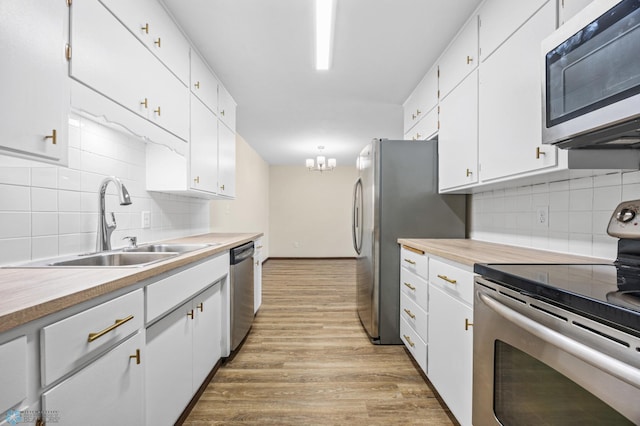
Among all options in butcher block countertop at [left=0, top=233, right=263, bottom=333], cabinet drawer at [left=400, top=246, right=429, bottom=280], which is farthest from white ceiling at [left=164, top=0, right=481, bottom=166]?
butcher block countertop at [left=0, top=233, right=263, bottom=333]

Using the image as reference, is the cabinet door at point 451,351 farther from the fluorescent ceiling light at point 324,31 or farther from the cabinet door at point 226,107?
the cabinet door at point 226,107

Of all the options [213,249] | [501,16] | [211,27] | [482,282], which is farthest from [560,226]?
[211,27]

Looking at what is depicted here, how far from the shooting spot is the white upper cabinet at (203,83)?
90.5 inches

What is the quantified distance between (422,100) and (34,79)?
276 cm

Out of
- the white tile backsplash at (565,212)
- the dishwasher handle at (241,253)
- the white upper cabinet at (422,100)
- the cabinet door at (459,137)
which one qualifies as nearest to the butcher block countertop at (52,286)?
the dishwasher handle at (241,253)

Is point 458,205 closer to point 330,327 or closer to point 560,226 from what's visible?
point 560,226

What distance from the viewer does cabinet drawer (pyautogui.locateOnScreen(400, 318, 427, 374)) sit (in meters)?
1.95

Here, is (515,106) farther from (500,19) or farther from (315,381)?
(315,381)

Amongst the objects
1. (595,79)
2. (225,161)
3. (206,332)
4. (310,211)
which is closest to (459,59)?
(595,79)

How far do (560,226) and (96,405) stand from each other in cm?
219

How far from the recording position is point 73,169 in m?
1.51

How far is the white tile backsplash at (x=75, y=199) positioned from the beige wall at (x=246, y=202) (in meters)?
1.46

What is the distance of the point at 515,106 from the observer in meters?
1.52

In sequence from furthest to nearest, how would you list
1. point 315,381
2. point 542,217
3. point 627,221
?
point 315,381
point 542,217
point 627,221
